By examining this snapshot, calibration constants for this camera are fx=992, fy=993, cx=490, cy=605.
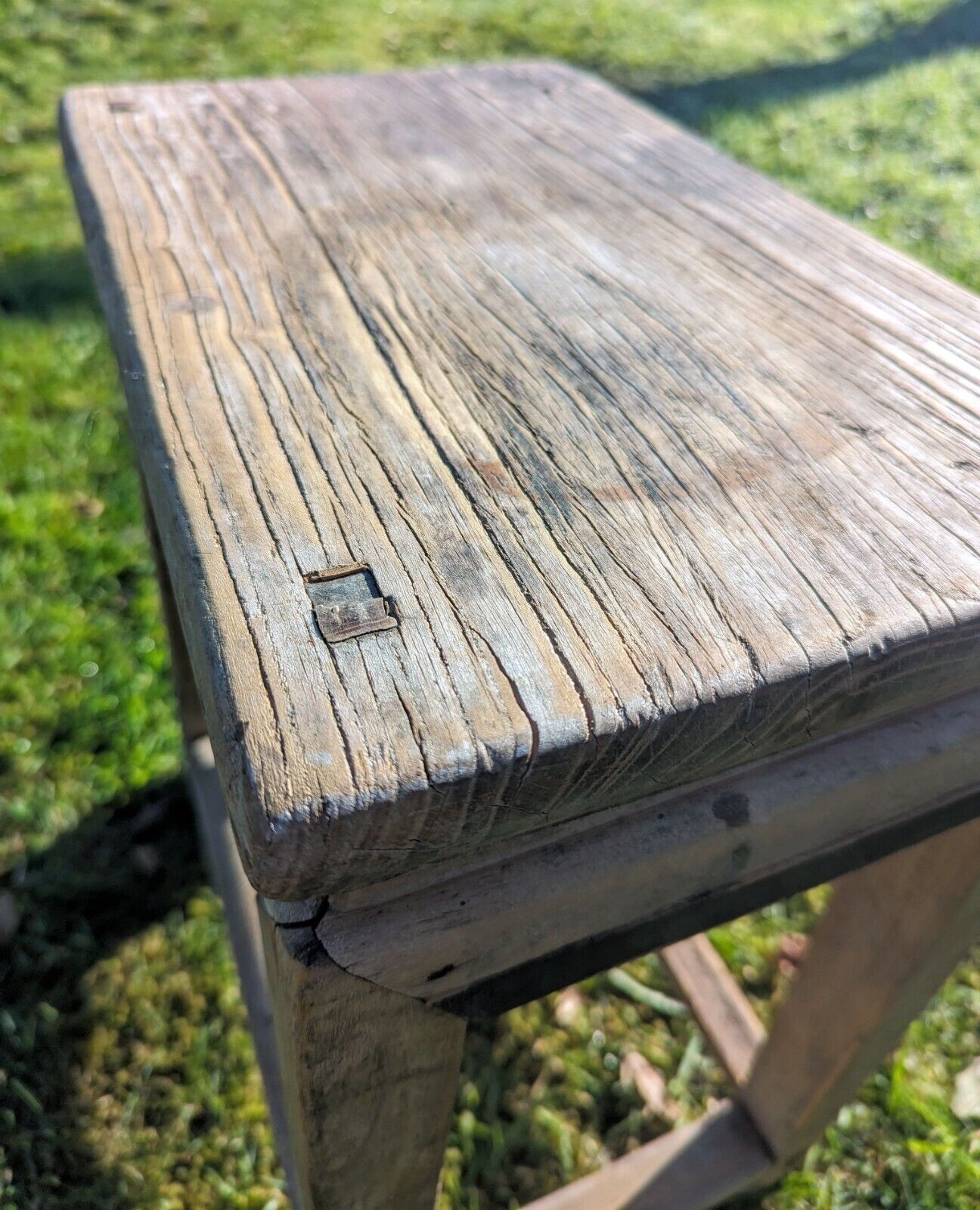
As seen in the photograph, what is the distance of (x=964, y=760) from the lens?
809 millimetres

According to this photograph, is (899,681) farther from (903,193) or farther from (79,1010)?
(903,193)

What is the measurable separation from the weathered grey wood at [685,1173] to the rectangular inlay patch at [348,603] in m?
1.08

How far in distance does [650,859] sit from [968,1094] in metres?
1.34

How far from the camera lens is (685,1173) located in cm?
144

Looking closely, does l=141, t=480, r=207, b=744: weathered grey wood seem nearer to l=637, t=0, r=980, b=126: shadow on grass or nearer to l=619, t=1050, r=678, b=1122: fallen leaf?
l=619, t=1050, r=678, b=1122: fallen leaf

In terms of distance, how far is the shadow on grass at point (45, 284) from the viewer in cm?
326

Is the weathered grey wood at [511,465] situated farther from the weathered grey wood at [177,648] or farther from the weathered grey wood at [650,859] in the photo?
the weathered grey wood at [177,648]

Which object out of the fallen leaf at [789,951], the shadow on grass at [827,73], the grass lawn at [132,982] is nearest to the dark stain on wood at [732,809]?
the grass lawn at [132,982]

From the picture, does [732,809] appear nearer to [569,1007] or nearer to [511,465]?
[511,465]

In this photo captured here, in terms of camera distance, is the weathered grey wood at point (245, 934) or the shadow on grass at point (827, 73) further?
the shadow on grass at point (827, 73)

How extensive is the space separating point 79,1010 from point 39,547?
1216 millimetres

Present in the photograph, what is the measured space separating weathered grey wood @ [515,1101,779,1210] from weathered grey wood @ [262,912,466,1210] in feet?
1.97

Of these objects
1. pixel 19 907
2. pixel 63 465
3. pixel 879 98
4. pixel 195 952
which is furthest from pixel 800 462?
pixel 879 98

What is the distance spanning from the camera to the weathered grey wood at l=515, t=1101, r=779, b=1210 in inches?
54.8
